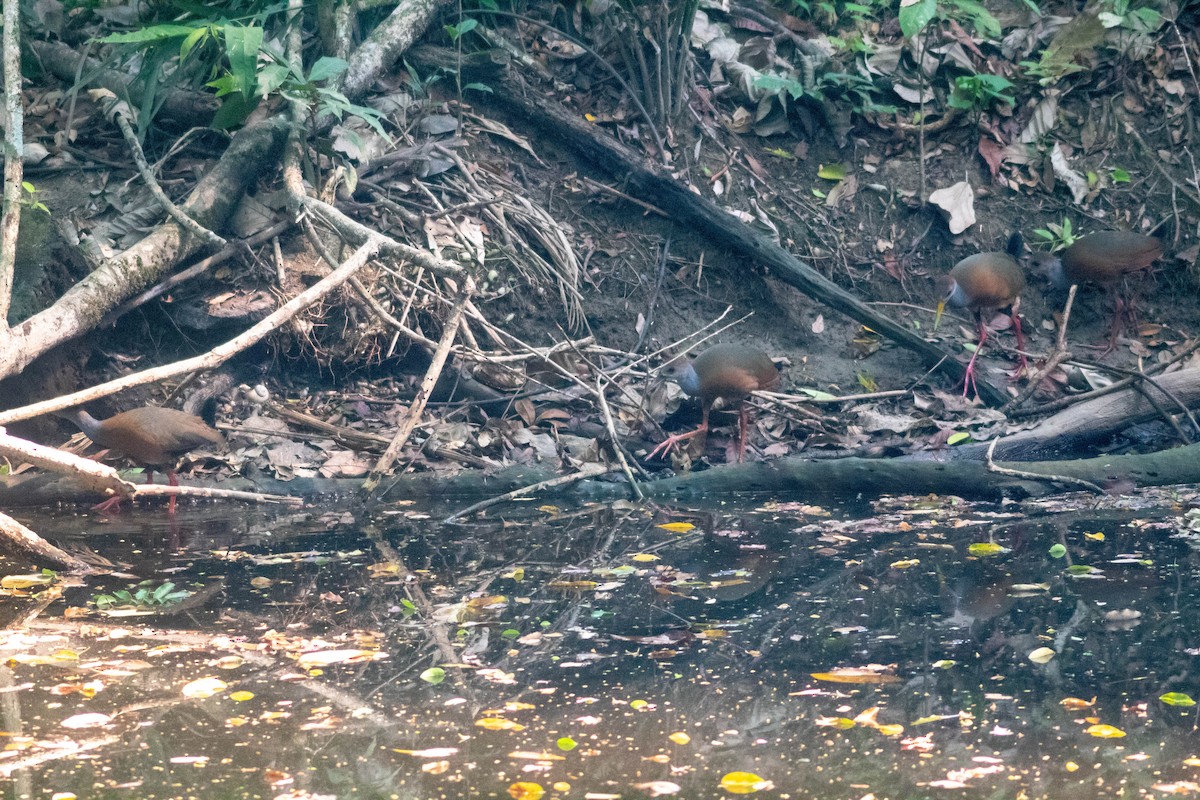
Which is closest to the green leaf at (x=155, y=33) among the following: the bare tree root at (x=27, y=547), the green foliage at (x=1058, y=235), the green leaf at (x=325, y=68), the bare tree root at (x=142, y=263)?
the green leaf at (x=325, y=68)

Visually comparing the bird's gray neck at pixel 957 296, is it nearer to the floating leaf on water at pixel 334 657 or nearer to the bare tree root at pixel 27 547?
the floating leaf on water at pixel 334 657

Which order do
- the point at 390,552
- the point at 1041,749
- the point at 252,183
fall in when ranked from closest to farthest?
the point at 1041,749 → the point at 390,552 → the point at 252,183

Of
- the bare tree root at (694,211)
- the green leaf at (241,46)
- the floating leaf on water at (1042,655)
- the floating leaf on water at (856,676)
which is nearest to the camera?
the floating leaf on water at (856,676)

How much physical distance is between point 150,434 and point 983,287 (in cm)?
459

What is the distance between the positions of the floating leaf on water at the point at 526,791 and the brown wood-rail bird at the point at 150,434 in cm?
330

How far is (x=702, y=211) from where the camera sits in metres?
6.81

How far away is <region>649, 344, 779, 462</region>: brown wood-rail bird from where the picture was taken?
5.40 m

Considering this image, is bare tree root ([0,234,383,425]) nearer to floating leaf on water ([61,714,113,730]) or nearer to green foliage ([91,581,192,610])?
green foliage ([91,581,192,610])

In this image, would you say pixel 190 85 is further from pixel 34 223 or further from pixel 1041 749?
pixel 1041 749

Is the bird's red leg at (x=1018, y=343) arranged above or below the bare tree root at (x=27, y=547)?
above

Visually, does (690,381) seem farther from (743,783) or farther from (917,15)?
(743,783)

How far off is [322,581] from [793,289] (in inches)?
164

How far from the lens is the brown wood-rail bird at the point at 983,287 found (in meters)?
6.34

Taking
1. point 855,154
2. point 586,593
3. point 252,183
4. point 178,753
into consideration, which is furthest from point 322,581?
point 855,154
